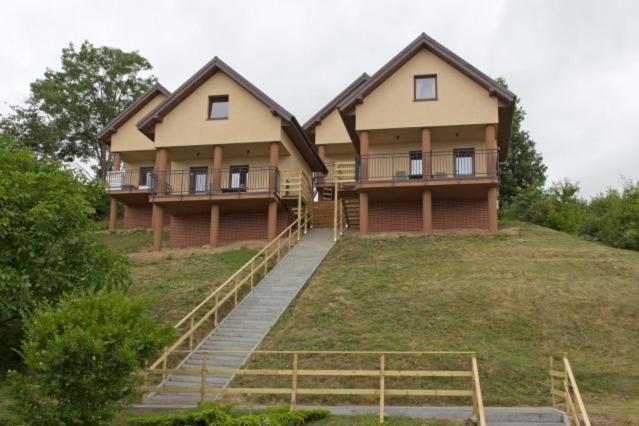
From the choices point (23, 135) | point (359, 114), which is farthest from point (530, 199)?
point (23, 135)

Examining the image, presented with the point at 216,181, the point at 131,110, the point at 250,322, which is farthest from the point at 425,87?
the point at 131,110

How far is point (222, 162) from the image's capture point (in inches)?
1284

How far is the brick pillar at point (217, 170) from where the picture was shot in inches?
1206

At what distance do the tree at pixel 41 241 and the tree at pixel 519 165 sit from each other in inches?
1332

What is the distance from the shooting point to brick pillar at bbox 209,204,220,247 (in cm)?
2978

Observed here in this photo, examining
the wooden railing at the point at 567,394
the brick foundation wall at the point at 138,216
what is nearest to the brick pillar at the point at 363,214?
the wooden railing at the point at 567,394

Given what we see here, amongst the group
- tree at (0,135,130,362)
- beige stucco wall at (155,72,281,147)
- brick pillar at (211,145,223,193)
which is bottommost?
tree at (0,135,130,362)

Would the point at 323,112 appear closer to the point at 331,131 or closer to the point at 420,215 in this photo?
the point at 331,131

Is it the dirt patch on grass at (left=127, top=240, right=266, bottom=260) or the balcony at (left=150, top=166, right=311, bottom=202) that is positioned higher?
the balcony at (left=150, top=166, right=311, bottom=202)

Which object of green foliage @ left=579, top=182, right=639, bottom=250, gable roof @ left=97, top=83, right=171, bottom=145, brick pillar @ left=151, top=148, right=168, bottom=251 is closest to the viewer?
green foliage @ left=579, top=182, right=639, bottom=250

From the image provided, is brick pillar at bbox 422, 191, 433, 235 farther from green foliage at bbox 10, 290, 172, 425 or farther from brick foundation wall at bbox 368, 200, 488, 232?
green foliage at bbox 10, 290, 172, 425

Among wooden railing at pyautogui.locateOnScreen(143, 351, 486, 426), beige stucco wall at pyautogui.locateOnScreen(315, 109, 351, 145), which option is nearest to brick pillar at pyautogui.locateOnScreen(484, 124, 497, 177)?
beige stucco wall at pyautogui.locateOnScreen(315, 109, 351, 145)

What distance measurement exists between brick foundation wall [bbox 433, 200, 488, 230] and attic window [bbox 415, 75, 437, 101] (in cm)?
445

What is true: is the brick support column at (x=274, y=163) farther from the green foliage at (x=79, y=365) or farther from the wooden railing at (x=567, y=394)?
the green foliage at (x=79, y=365)
